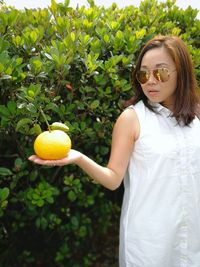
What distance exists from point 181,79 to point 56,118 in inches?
28.5

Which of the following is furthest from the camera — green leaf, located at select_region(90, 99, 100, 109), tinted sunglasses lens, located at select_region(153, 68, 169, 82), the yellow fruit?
green leaf, located at select_region(90, 99, 100, 109)

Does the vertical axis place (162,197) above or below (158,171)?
below

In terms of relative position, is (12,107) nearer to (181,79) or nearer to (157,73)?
(157,73)

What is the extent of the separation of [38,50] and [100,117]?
544 mm

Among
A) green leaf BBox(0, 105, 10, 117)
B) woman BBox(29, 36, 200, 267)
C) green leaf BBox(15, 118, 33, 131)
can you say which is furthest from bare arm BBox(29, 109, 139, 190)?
green leaf BBox(0, 105, 10, 117)

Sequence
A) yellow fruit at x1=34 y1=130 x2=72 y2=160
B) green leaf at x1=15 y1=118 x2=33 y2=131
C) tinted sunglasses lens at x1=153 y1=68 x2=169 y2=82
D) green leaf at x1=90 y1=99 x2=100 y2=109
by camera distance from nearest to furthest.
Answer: yellow fruit at x1=34 y1=130 x2=72 y2=160
green leaf at x1=15 y1=118 x2=33 y2=131
tinted sunglasses lens at x1=153 y1=68 x2=169 y2=82
green leaf at x1=90 y1=99 x2=100 y2=109

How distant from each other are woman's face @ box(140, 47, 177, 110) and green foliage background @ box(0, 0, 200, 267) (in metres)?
0.31

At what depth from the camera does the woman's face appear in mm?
1999

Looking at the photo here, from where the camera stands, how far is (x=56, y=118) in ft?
7.40

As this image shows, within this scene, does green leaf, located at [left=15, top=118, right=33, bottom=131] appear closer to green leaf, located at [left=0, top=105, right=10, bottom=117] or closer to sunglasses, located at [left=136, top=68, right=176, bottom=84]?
green leaf, located at [left=0, top=105, right=10, bottom=117]

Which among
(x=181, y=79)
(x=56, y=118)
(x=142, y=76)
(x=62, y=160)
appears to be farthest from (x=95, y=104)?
(x=62, y=160)

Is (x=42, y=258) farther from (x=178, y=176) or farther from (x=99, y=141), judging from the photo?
(x=178, y=176)

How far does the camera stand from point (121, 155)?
1954 mm

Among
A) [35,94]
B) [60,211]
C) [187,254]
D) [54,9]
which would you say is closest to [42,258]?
[60,211]
